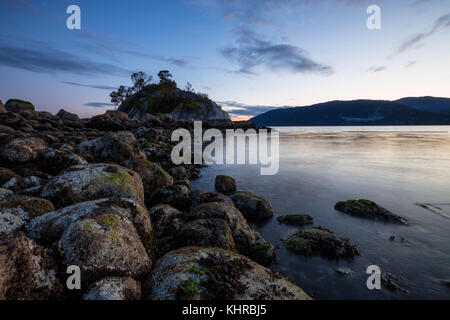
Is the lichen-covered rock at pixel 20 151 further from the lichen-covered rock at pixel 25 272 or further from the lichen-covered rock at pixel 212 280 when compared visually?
the lichen-covered rock at pixel 212 280

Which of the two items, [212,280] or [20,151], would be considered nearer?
[212,280]

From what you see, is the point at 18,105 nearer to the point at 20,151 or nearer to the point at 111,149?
the point at 111,149

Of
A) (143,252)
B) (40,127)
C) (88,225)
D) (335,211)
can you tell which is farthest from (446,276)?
(40,127)

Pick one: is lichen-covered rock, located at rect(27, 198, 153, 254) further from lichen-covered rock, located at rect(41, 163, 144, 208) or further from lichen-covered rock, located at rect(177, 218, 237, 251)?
lichen-covered rock, located at rect(41, 163, 144, 208)

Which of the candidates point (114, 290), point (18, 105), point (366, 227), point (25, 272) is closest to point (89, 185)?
point (25, 272)

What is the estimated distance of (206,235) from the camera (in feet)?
17.1

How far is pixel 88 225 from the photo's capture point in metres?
3.60

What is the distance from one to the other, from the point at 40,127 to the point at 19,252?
26.3 meters

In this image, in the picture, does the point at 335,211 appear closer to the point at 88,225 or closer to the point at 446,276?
the point at 446,276

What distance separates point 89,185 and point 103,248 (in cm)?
284

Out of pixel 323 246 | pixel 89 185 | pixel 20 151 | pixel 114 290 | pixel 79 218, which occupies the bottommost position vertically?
pixel 323 246

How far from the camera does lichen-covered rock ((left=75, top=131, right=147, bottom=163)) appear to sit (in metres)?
10.1
